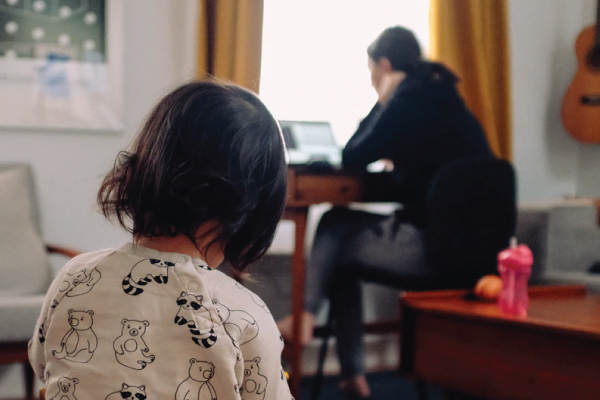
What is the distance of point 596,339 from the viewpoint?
44.3 inches

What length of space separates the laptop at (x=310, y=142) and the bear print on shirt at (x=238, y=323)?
1542 mm

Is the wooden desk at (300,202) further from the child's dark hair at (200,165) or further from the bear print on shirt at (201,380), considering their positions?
the bear print on shirt at (201,380)

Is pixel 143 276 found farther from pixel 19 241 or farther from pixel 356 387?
pixel 356 387

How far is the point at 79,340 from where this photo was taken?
608 mm

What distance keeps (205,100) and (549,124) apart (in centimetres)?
286

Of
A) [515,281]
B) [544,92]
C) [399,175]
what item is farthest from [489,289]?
[544,92]

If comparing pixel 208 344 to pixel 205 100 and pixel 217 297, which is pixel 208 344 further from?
pixel 205 100

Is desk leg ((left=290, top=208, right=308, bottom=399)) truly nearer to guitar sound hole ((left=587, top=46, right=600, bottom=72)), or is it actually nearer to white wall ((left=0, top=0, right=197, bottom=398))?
white wall ((left=0, top=0, right=197, bottom=398))

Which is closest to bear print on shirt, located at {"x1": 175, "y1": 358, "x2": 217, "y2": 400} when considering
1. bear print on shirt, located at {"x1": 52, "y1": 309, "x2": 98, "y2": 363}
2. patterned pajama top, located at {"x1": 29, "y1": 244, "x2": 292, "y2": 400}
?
patterned pajama top, located at {"x1": 29, "y1": 244, "x2": 292, "y2": 400}

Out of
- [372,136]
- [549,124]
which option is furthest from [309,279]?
[549,124]

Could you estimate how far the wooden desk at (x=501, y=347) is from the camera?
1.16 m

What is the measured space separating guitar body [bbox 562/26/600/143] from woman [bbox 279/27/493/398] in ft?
3.94

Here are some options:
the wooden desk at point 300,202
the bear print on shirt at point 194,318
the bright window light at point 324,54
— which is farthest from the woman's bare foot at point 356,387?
the bear print on shirt at point 194,318

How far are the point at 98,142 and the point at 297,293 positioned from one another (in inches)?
39.5
